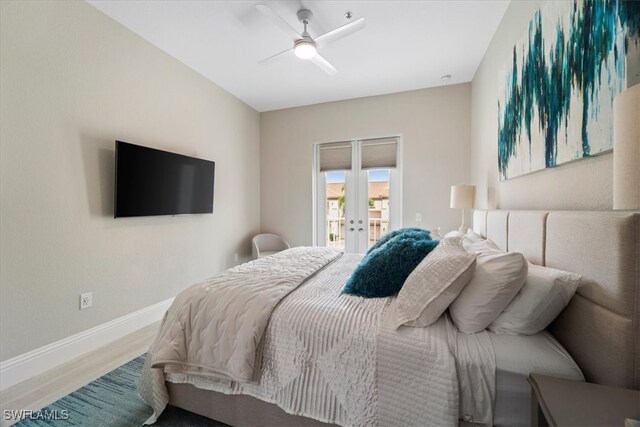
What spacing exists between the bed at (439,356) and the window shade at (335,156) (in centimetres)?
299

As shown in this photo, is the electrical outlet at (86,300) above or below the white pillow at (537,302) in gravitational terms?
below

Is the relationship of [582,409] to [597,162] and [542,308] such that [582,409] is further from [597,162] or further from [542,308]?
[597,162]

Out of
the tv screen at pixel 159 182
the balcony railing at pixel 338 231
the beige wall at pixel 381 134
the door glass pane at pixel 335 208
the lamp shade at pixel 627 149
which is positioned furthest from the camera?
the door glass pane at pixel 335 208

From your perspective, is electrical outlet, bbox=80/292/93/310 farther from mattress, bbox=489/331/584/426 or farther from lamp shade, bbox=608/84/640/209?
lamp shade, bbox=608/84/640/209

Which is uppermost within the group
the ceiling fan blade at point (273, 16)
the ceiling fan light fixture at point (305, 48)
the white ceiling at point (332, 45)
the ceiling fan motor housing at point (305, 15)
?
the white ceiling at point (332, 45)

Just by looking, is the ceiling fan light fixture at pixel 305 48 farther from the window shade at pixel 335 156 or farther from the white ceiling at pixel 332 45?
the window shade at pixel 335 156

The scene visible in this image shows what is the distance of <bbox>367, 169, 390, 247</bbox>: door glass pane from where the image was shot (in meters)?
3.97

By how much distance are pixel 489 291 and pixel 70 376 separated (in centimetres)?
271

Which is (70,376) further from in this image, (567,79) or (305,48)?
(567,79)

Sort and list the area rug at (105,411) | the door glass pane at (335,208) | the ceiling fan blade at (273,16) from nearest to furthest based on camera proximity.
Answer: the area rug at (105,411) → the ceiling fan blade at (273,16) → the door glass pane at (335,208)

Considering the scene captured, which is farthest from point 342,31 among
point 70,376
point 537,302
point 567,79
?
point 70,376

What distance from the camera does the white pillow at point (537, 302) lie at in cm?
98

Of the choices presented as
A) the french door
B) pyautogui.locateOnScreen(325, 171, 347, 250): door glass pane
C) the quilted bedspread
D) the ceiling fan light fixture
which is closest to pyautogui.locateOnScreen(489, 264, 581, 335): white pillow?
the quilted bedspread

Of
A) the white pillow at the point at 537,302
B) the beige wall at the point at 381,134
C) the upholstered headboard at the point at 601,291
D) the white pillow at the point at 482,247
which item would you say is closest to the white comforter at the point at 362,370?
the white pillow at the point at 537,302
